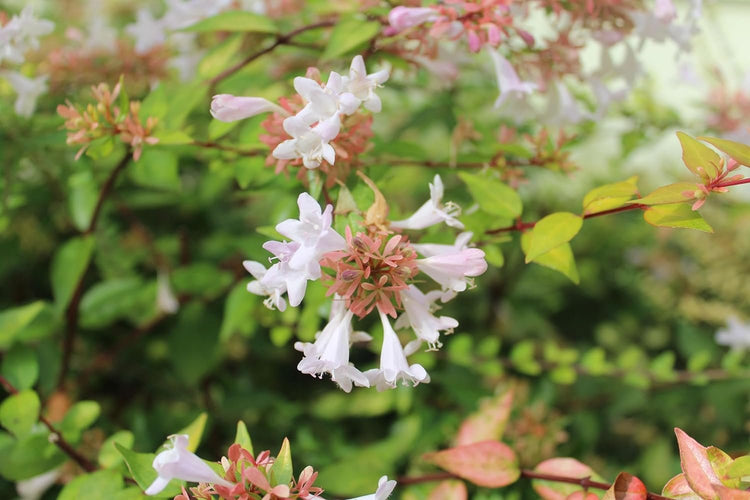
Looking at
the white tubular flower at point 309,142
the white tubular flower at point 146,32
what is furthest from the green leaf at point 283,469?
the white tubular flower at point 146,32

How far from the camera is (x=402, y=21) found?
63 centimetres

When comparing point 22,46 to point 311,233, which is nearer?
point 311,233

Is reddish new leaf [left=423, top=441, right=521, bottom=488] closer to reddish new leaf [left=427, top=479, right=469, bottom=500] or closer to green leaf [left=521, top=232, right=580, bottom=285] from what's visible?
reddish new leaf [left=427, top=479, right=469, bottom=500]

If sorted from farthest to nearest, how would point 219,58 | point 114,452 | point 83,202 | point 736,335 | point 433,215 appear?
point 736,335
point 83,202
point 219,58
point 114,452
point 433,215

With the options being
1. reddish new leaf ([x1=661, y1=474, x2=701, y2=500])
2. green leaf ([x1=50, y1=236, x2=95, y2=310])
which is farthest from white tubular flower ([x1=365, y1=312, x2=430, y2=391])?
green leaf ([x1=50, y1=236, x2=95, y2=310])

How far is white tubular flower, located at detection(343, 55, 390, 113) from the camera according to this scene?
0.55 m

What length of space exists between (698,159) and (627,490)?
0.27 meters

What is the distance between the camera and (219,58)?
2.68 feet

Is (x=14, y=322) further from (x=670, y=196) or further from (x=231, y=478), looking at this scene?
(x=670, y=196)

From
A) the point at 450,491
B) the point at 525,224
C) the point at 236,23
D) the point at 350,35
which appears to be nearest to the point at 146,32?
the point at 236,23

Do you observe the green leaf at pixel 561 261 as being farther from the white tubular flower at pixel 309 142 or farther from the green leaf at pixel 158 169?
the green leaf at pixel 158 169

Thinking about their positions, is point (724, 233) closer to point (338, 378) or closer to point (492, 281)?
point (492, 281)

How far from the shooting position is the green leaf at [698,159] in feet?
1.68

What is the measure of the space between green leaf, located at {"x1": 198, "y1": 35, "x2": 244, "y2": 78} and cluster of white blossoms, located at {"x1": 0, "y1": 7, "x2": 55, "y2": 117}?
18cm
